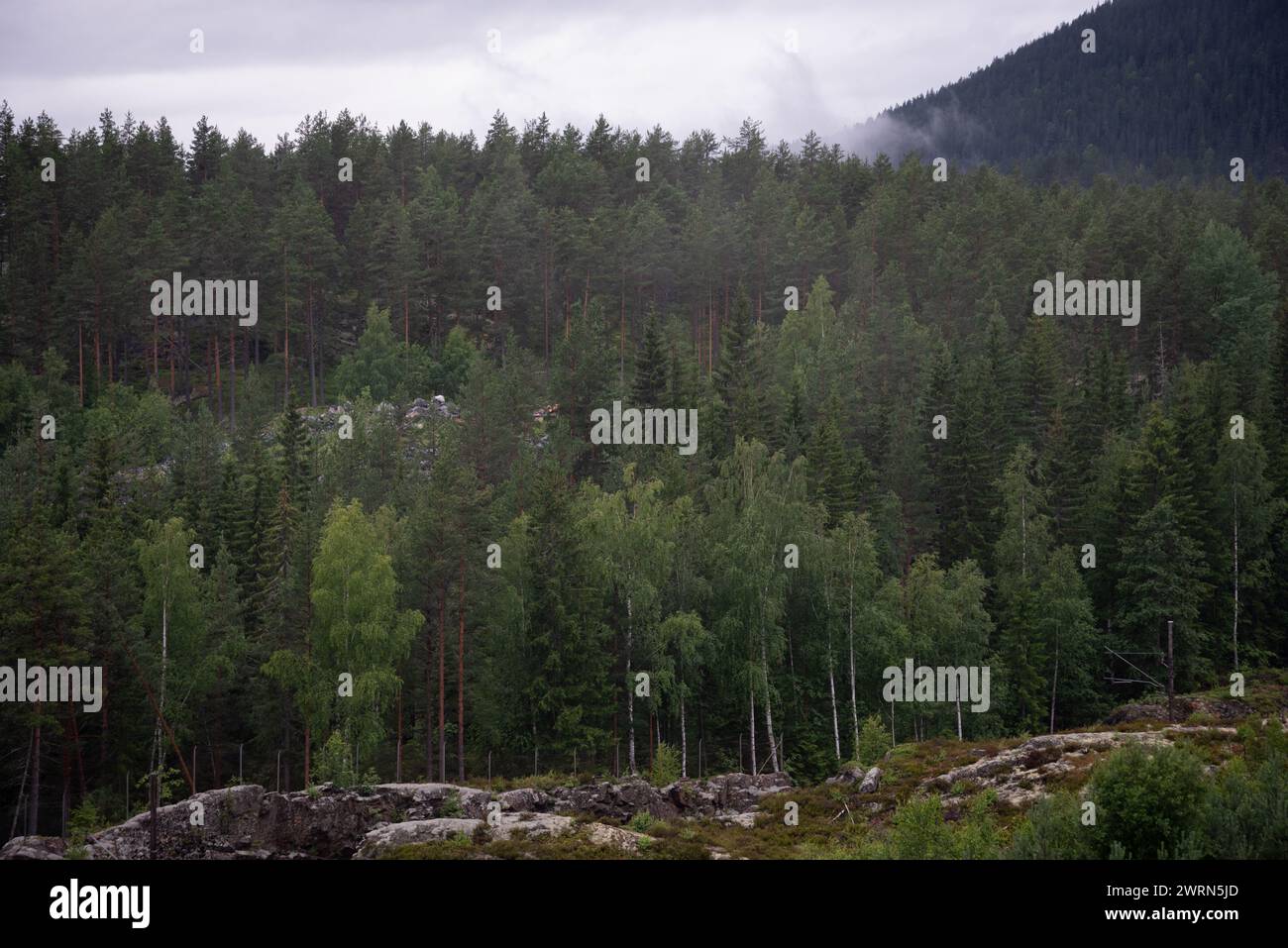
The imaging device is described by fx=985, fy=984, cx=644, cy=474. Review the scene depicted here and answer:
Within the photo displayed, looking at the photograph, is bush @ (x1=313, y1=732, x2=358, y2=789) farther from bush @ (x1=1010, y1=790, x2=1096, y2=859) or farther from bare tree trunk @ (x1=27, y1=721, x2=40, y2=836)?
bush @ (x1=1010, y1=790, x2=1096, y2=859)

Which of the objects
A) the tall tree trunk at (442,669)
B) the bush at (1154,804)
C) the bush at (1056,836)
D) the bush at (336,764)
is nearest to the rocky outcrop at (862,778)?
the bush at (1056,836)

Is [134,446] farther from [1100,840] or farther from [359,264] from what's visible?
[1100,840]

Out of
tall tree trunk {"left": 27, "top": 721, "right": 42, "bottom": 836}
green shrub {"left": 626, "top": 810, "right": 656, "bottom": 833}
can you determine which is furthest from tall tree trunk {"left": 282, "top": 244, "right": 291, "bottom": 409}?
green shrub {"left": 626, "top": 810, "right": 656, "bottom": 833}

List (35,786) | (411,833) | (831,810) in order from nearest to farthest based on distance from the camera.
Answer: (411,833)
(831,810)
(35,786)

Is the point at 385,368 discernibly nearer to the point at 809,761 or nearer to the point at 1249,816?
the point at 809,761

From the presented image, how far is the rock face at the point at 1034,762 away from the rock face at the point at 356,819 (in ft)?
23.1

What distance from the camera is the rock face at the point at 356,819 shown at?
25688 mm

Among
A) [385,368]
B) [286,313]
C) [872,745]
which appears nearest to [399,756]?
[872,745]

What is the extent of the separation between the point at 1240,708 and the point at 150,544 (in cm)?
4706

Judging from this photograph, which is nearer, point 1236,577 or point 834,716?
point 834,716

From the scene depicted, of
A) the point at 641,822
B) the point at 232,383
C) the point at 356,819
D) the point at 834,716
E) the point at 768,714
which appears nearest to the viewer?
the point at 356,819

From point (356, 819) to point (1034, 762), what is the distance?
20938 millimetres

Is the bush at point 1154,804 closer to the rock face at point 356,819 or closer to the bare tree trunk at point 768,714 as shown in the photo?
the rock face at point 356,819

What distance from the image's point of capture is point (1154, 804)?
18359mm
